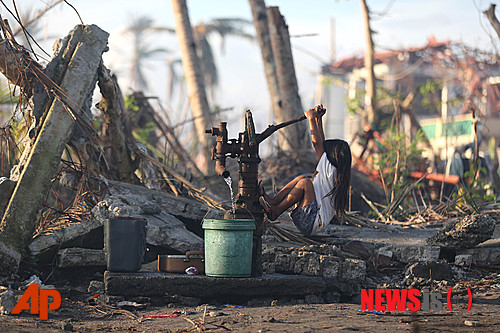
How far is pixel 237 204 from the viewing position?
18.6 ft

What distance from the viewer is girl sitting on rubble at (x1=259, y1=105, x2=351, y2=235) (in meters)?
6.22

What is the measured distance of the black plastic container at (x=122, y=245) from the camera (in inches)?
213

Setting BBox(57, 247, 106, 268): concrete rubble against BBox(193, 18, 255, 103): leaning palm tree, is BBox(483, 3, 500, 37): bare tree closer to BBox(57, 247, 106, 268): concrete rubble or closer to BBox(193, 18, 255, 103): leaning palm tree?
BBox(57, 247, 106, 268): concrete rubble

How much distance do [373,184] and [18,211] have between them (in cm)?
675

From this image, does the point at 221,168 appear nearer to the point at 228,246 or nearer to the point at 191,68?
the point at 228,246

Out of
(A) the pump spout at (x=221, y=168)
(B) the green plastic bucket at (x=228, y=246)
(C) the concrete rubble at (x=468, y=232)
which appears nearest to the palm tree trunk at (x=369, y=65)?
(C) the concrete rubble at (x=468, y=232)

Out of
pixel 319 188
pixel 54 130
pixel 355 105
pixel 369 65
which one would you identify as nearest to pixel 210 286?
pixel 319 188

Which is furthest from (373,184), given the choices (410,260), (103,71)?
(103,71)

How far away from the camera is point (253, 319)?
4.62 meters

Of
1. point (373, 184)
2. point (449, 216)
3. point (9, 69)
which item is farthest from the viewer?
point (373, 184)

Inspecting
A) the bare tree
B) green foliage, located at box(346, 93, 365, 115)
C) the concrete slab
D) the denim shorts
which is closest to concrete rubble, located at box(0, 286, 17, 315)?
the concrete slab

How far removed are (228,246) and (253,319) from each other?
33.1 inches

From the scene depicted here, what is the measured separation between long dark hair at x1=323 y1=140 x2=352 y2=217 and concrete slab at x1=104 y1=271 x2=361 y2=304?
108 centimetres

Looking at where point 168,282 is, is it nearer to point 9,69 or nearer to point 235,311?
point 235,311
